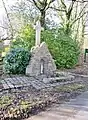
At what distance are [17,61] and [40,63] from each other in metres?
0.95

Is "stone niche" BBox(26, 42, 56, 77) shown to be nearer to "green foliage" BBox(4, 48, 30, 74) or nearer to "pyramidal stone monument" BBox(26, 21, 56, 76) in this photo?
"pyramidal stone monument" BBox(26, 21, 56, 76)

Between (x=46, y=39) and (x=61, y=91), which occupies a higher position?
(x=46, y=39)

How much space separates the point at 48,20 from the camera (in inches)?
602

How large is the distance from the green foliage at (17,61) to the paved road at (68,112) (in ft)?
12.4

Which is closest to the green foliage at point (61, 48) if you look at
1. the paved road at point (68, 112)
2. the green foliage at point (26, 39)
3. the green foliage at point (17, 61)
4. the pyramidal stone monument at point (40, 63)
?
the green foliage at point (26, 39)

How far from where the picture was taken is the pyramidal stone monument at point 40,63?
31.2 feet

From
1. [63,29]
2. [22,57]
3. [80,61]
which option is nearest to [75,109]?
[22,57]

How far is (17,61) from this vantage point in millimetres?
9500

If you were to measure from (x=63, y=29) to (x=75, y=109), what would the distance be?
33.9ft

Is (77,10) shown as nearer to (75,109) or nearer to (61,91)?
(61,91)

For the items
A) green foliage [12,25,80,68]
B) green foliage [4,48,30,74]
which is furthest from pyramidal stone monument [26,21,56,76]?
green foliage [12,25,80,68]

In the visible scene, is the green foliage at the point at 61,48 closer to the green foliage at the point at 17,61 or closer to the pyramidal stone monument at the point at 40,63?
the pyramidal stone monument at the point at 40,63

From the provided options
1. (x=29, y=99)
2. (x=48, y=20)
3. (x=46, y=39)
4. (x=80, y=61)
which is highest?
(x=48, y=20)

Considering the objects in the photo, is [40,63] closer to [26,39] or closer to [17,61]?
[17,61]
